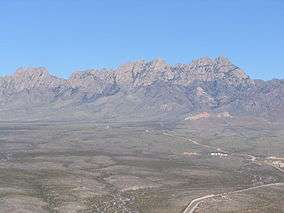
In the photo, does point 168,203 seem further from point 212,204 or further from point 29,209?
point 29,209

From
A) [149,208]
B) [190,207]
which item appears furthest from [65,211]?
[190,207]

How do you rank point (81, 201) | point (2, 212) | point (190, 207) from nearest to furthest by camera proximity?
point (2, 212) → point (190, 207) → point (81, 201)

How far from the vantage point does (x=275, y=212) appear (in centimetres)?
16912

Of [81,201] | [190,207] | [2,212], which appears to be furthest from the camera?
[81,201]

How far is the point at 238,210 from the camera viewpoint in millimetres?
172250

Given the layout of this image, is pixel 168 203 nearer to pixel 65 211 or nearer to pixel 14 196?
pixel 65 211

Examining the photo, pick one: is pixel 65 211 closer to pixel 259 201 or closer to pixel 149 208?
pixel 149 208

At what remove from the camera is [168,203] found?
185625 mm

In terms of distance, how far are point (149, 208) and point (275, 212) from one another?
34595 millimetres

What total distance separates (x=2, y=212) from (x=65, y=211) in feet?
55.2

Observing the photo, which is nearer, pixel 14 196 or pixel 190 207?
pixel 190 207

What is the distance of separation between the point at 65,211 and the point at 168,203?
31831 mm

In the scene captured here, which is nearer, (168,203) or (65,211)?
(65,211)

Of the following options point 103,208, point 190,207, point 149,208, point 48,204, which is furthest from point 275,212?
point 48,204
